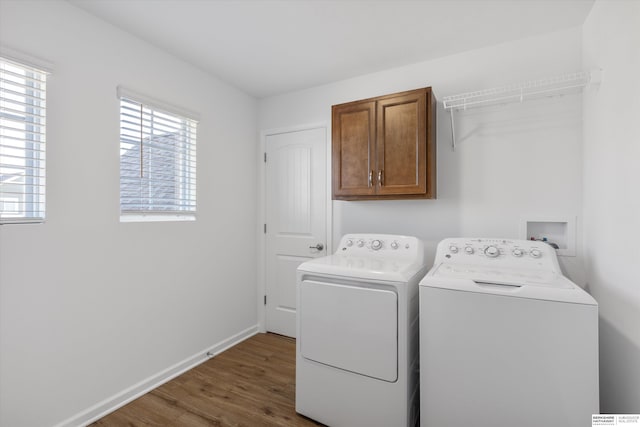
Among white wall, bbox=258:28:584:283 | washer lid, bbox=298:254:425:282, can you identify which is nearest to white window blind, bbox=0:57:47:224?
washer lid, bbox=298:254:425:282

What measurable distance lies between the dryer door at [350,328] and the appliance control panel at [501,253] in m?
0.60

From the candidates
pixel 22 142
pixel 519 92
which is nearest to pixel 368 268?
pixel 519 92

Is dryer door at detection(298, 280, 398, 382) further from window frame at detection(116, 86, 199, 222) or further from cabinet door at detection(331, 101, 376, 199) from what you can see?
window frame at detection(116, 86, 199, 222)

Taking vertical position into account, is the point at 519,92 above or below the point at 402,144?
above

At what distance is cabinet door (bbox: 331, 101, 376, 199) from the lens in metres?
2.32

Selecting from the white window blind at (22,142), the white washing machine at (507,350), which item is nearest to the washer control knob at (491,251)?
the white washing machine at (507,350)

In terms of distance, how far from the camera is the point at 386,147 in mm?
2258

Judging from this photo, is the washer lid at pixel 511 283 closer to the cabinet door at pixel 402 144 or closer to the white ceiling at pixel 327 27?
the cabinet door at pixel 402 144

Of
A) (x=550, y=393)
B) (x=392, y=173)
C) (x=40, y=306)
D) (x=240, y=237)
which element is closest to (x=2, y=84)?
(x=40, y=306)

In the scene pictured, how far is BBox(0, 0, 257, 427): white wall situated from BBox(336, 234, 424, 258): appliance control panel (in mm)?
1233

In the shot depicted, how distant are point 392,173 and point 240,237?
1.62m

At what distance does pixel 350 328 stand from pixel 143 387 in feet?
5.02

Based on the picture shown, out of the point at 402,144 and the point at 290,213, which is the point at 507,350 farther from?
the point at 290,213

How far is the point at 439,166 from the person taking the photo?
7.81 ft
